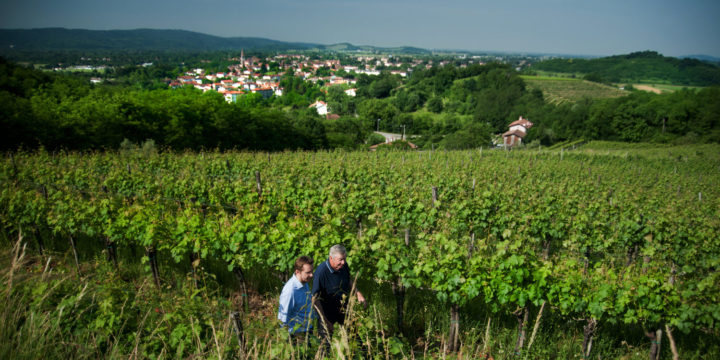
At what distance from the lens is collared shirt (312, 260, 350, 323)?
392cm

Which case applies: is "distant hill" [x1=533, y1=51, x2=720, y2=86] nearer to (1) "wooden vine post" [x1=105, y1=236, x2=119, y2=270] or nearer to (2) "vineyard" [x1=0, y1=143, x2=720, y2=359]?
(2) "vineyard" [x1=0, y1=143, x2=720, y2=359]

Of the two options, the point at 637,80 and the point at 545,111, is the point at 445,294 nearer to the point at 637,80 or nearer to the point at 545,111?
the point at 545,111

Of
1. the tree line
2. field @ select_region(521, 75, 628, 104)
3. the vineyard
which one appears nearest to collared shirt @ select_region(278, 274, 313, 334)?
the vineyard

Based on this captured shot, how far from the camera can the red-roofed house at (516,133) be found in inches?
2611

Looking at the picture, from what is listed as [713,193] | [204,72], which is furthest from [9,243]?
[204,72]

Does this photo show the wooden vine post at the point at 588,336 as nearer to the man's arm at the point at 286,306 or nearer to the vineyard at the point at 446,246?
the vineyard at the point at 446,246

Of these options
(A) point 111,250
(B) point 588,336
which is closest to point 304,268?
(B) point 588,336

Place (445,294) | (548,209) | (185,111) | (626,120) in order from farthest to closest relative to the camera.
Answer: (626,120) → (185,111) → (548,209) → (445,294)

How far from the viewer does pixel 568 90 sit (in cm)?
10056

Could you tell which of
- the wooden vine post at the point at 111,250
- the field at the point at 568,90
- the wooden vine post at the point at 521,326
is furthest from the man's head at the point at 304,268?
the field at the point at 568,90

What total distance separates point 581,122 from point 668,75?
401 ft

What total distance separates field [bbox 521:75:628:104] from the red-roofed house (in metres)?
23.6

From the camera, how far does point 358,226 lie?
27.4ft

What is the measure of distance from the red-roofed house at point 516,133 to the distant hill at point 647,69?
71.6m
